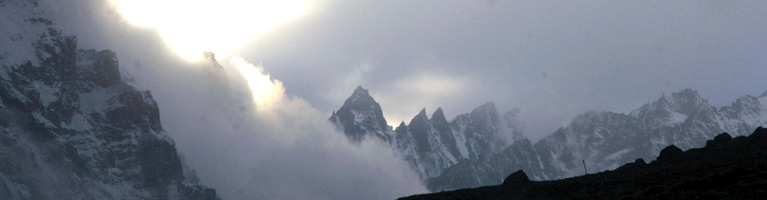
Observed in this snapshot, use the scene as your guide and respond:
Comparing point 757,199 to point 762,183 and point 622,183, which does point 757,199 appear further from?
point 622,183

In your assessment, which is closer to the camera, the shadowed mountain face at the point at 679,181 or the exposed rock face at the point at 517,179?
the shadowed mountain face at the point at 679,181

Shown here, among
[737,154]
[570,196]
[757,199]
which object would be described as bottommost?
[757,199]

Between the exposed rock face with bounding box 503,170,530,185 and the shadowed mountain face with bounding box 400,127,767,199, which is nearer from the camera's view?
the shadowed mountain face with bounding box 400,127,767,199

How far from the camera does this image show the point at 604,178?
2744 inches

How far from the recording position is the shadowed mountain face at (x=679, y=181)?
45.8 metres

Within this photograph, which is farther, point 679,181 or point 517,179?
point 517,179

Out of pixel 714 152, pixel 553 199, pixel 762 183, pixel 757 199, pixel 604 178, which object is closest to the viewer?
pixel 757 199

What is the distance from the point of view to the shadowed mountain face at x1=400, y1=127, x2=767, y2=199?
45.8 metres

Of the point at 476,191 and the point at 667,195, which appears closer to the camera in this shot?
the point at 667,195

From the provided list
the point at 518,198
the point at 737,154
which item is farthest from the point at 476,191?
the point at 737,154

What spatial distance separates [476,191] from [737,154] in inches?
1096

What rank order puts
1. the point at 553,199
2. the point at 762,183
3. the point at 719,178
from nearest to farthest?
the point at 762,183
the point at 719,178
the point at 553,199

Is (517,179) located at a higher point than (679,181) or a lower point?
higher

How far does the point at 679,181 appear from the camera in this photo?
2069 inches
